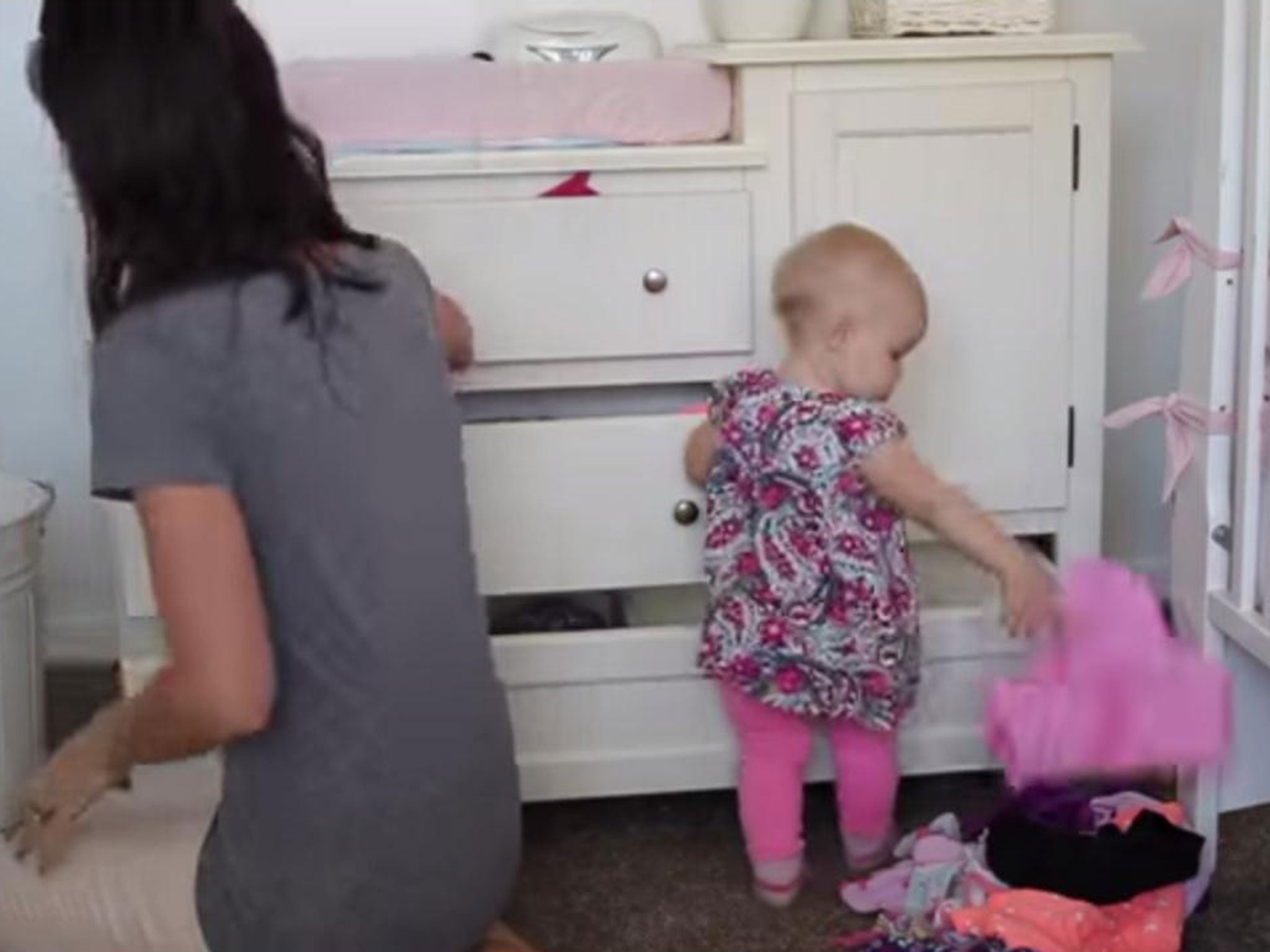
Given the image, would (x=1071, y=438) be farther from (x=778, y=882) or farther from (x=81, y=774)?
(x=81, y=774)

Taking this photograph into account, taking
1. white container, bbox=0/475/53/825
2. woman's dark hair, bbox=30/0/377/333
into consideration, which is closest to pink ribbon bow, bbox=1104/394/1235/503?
woman's dark hair, bbox=30/0/377/333

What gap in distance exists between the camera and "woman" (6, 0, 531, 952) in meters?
0.97

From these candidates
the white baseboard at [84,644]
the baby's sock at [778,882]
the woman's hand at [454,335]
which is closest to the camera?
the woman's hand at [454,335]

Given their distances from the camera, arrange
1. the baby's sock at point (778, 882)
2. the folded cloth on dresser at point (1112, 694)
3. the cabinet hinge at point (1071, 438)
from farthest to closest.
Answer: the cabinet hinge at point (1071, 438)
the baby's sock at point (778, 882)
the folded cloth on dresser at point (1112, 694)

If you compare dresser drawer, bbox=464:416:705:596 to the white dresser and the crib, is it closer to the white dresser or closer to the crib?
the white dresser

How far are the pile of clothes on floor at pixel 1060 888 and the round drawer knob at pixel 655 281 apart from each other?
0.59 m

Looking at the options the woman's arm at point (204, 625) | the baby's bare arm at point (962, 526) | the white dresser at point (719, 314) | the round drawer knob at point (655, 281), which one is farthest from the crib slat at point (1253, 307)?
the woman's arm at point (204, 625)

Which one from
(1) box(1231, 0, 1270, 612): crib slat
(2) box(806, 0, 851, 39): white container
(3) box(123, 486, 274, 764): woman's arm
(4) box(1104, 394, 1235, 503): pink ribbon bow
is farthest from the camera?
(2) box(806, 0, 851, 39): white container

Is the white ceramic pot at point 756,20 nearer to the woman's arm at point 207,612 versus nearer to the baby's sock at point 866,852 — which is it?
the baby's sock at point 866,852

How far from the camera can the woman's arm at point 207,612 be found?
948mm

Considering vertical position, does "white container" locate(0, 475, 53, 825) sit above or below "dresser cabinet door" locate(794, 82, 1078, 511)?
below

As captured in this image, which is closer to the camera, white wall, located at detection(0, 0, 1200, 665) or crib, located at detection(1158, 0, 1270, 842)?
crib, located at detection(1158, 0, 1270, 842)

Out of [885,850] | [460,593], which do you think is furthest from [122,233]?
[885,850]

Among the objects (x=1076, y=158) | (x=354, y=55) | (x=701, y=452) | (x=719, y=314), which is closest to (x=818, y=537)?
(x=701, y=452)
